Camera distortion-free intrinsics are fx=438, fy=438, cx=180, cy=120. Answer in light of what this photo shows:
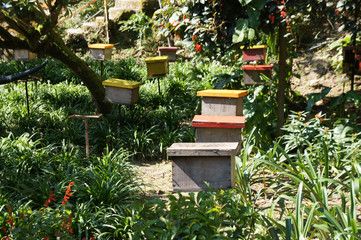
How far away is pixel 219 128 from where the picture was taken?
139 inches

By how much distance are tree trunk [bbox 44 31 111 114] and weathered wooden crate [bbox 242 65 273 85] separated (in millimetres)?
2043

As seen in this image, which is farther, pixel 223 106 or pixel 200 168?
pixel 223 106

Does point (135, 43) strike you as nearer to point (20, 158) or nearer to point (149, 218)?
point (20, 158)

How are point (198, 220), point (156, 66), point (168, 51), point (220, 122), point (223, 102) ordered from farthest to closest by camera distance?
1. point (168, 51)
2. point (156, 66)
3. point (223, 102)
4. point (220, 122)
5. point (198, 220)

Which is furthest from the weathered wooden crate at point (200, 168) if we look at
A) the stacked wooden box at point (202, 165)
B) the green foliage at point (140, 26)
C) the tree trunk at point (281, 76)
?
the green foliage at point (140, 26)

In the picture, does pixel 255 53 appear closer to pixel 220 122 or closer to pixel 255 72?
pixel 255 72

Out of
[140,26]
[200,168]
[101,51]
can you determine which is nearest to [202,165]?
[200,168]

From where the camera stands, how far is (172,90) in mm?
7469

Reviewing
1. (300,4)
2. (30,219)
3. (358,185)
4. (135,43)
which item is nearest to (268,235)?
(358,185)

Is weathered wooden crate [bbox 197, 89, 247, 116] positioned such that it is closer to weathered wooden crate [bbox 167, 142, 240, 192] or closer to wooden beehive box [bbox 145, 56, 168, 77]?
weathered wooden crate [bbox 167, 142, 240, 192]

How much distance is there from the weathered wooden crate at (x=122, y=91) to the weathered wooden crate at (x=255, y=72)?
1.46 m

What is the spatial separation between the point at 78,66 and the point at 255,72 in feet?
8.35

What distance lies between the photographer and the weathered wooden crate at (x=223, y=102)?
414 centimetres

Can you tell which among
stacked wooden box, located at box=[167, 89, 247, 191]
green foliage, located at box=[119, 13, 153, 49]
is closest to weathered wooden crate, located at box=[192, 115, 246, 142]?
stacked wooden box, located at box=[167, 89, 247, 191]
